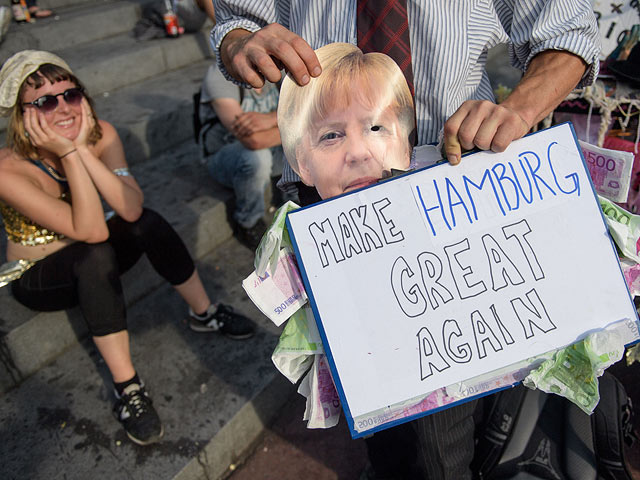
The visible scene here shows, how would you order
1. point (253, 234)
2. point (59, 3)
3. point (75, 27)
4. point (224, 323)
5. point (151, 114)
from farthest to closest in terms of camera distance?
point (59, 3) → point (75, 27) → point (151, 114) → point (253, 234) → point (224, 323)

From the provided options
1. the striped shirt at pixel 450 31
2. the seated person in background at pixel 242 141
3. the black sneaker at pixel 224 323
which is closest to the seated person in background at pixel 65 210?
the black sneaker at pixel 224 323

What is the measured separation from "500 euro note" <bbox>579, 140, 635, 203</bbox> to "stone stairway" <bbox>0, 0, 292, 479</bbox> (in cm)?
146

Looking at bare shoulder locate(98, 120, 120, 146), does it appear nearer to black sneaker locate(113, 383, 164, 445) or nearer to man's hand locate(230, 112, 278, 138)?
man's hand locate(230, 112, 278, 138)

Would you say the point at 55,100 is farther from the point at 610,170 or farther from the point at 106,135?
the point at 610,170

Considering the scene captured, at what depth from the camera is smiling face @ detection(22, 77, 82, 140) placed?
5.81 feet

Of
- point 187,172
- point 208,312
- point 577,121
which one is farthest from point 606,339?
point 187,172

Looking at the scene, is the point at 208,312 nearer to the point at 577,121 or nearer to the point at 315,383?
the point at 315,383

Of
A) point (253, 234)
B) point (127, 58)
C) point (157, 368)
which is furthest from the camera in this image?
point (127, 58)

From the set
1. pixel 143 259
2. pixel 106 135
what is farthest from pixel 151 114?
pixel 143 259

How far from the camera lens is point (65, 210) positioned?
5.96 ft

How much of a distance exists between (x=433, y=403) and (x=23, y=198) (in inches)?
64.1

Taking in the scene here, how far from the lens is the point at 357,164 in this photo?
3.08 feet

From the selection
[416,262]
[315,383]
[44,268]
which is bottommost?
[44,268]

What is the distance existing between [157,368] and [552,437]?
5.14ft
